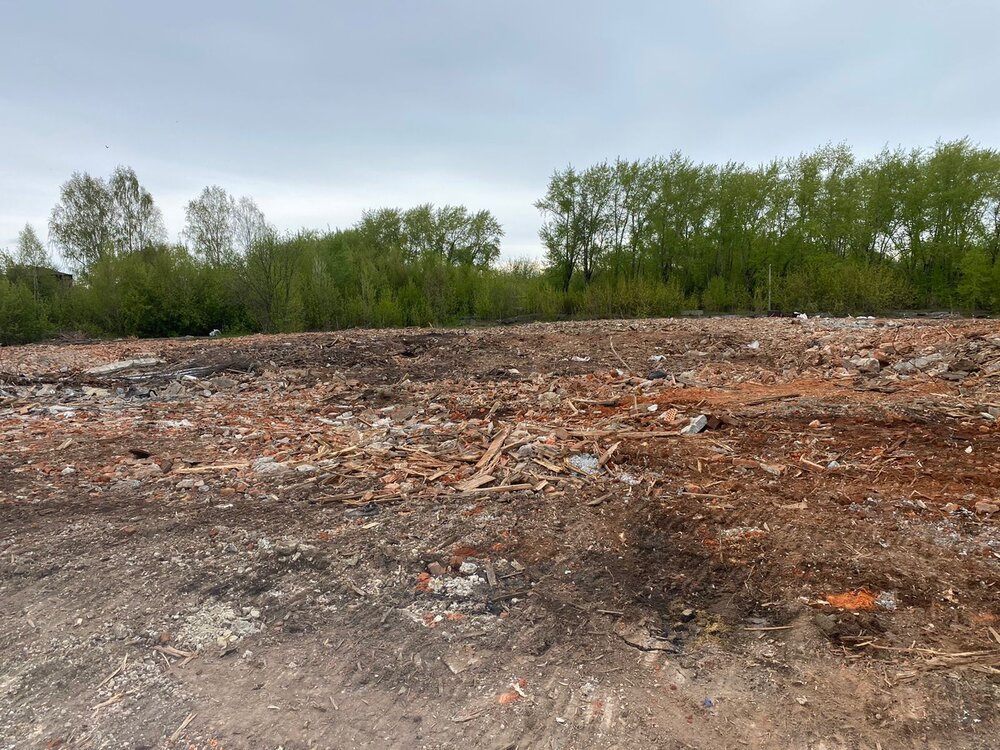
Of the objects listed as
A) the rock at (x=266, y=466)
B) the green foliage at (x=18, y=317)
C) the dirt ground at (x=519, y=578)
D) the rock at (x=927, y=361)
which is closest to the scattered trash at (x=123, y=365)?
the dirt ground at (x=519, y=578)

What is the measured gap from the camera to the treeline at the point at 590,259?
2281 cm

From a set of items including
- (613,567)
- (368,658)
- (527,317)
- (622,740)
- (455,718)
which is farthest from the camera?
(527,317)

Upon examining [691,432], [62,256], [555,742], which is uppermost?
[62,256]

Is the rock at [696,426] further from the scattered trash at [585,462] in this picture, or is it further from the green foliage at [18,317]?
the green foliage at [18,317]

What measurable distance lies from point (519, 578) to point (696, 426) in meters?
3.01

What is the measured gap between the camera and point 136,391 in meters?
8.84

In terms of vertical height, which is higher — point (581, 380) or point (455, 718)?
point (581, 380)

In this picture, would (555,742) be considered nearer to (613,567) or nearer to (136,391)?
(613,567)

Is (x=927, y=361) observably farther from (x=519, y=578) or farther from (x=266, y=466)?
(x=266, y=466)

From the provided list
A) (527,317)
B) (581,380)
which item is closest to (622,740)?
(581,380)

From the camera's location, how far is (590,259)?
2967 cm

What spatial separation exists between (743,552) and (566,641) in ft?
4.19

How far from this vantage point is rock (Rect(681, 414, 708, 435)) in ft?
17.8

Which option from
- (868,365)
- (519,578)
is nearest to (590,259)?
(868,365)
